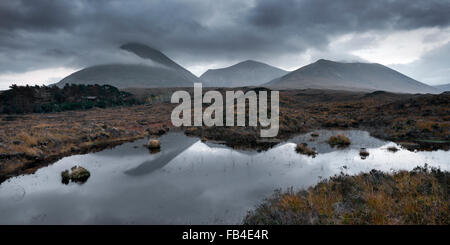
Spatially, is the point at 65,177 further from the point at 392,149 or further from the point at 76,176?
the point at 392,149

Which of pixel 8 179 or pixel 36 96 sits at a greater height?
pixel 36 96

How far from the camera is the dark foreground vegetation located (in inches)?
2756

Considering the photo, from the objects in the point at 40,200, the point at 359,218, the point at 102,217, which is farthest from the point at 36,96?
the point at 359,218

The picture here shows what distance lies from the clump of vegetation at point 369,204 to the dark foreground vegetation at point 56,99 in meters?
91.2

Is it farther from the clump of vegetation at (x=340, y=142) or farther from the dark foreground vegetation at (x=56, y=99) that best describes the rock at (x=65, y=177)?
the dark foreground vegetation at (x=56, y=99)

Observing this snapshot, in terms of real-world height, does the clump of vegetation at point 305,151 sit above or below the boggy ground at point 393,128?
below

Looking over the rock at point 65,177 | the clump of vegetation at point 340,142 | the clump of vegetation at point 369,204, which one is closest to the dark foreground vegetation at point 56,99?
the rock at point 65,177

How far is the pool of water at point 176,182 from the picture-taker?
10.4m

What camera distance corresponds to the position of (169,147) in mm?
26172

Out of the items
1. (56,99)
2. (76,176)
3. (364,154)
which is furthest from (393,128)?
(56,99)

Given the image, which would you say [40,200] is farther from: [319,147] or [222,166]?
[319,147]

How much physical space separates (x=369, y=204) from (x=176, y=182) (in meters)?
11.7
